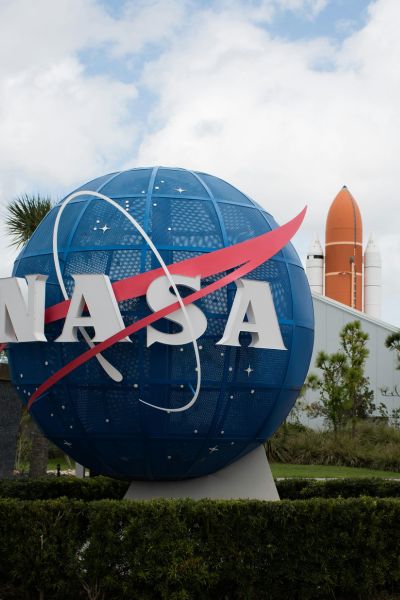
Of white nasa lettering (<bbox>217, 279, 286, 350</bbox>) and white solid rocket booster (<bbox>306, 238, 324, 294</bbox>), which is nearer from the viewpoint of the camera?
white nasa lettering (<bbox>217, 279, 286, 350</bbox>)

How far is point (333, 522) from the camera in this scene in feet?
34.9

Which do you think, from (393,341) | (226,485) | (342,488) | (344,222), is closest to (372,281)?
(344,222)

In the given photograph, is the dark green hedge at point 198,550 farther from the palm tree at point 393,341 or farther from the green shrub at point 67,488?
the palm tree at point 393,341

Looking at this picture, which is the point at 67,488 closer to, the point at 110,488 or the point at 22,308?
the point at 110,488

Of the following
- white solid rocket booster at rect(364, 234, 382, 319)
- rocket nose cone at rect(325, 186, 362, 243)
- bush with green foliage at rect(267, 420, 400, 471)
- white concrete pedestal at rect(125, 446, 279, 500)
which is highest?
rocket nose cone at rect(325, 186, 362, 243)

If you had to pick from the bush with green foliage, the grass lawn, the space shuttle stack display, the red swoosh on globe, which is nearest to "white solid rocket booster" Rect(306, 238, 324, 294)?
the space shuttle stack display

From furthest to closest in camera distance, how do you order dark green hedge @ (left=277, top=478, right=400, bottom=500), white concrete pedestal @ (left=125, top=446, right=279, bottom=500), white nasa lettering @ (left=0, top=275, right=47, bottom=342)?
dark green hedge @ (left=277, top=478, right=400, bottom=500)
white concrete pedestal @ (left=125, top=446, right=279, bottom=500)
white nasa lettering @ (left=0, top=275, right=47, bottom=342)

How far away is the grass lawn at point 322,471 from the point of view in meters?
29.8

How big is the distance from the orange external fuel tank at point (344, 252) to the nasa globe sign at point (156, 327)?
51.1 metres

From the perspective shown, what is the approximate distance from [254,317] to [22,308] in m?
2.83

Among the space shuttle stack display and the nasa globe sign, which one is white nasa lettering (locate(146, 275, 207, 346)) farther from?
the space shuttle stack display

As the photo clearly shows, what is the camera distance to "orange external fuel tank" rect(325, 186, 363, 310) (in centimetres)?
6250

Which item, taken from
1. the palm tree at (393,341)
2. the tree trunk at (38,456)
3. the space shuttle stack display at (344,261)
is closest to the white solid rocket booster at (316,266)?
the space shuttle stack display at (344,261)

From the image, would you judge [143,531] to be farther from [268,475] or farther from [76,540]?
[268,475]
